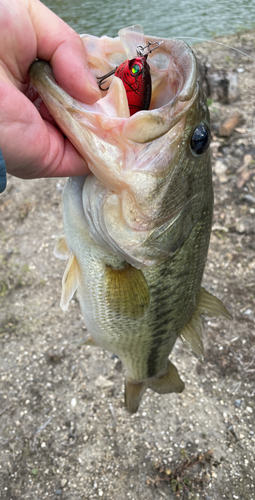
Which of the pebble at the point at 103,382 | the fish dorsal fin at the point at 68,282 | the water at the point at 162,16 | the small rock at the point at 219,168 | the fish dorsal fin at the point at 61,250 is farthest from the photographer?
the water at the point at 162,16

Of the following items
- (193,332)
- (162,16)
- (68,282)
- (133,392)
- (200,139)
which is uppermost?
(200,139)

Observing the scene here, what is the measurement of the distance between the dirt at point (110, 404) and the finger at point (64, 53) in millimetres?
864

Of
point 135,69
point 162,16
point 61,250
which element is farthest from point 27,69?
point 162,16

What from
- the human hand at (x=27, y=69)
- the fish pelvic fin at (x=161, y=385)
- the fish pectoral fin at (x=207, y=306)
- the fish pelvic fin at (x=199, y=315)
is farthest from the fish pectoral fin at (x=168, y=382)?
the human hand at (x=27, y=69)

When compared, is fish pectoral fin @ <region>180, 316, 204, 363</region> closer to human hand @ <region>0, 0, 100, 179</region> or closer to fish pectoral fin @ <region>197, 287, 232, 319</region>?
fish pectoral fin @ <region>197, 287, 232, 319</region>

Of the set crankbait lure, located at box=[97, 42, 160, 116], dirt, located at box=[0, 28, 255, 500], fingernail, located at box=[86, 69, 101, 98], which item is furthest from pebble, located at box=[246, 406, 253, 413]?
fingernail, located at box=[86, 69, 101, 98]

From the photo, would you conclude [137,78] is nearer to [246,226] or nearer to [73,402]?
[73,402]

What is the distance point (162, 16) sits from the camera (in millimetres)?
8484

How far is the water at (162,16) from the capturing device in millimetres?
7797

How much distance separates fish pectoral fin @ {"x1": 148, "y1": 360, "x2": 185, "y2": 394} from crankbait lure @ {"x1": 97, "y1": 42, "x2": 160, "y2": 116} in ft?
4.87

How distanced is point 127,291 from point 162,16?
9080 millimetres

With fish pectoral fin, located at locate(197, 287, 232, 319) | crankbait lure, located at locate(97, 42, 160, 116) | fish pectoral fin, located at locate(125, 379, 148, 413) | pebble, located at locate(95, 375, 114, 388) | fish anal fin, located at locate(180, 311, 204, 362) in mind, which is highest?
crankbait lure, located at locate(97, 42, 160, 116)

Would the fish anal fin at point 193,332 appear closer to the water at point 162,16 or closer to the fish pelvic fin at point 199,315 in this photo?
the fish pelvic fin at point 199,315

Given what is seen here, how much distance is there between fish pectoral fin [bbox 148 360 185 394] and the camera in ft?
6.82
